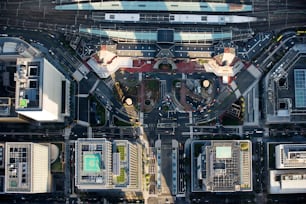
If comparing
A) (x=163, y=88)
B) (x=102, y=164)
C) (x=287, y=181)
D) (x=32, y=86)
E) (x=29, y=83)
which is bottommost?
(x=287, y=181)

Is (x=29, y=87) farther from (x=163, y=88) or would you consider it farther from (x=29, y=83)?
(x=163, y=88)

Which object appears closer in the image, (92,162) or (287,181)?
(92,162)

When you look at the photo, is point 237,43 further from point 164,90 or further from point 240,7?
point 164,90

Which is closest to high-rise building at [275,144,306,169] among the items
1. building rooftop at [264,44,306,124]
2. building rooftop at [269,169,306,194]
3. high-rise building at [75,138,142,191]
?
building rooftop at [269,169,306,194]

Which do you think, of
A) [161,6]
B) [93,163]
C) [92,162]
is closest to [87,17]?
[161,6]

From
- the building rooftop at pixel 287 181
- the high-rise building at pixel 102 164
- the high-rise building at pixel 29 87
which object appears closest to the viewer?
the high-rise building at pixel 102 164

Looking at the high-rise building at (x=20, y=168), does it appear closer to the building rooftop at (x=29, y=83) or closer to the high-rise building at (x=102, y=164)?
the building rooftop at (x=29, y=83)

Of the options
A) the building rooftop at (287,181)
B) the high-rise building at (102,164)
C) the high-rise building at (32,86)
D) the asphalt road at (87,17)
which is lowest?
the building rooftop at (287,181)

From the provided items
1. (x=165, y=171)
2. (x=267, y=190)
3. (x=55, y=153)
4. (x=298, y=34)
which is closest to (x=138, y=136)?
(x=165, y=171)

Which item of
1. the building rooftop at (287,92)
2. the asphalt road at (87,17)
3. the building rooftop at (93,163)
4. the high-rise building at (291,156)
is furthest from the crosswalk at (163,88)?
the high-rise building at (291,156)
